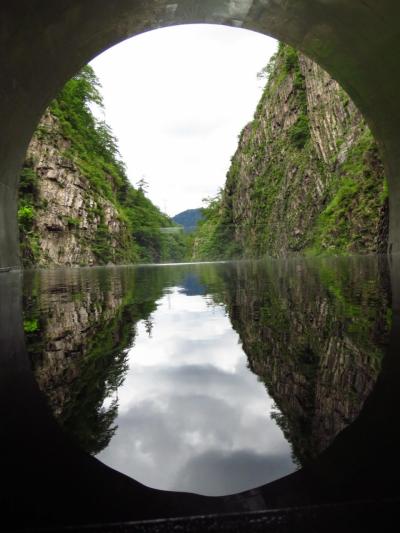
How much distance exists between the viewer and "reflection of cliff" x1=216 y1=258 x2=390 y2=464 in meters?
1.15

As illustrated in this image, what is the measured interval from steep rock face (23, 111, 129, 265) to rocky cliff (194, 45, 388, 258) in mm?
16789

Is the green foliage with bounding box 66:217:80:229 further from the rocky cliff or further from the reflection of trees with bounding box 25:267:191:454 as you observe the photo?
the reflection of trees with bounding box 25:267:191:454

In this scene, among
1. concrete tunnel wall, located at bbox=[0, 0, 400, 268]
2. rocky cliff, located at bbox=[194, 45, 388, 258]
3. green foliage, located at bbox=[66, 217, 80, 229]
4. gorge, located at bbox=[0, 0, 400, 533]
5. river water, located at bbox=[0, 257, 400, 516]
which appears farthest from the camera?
green foliage, located at bbox=[66, 217, 80, 229]

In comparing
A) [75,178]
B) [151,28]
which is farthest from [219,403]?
[75,178]

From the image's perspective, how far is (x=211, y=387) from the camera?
60.4 inches

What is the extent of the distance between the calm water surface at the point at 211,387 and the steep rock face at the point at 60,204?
89.4 ft

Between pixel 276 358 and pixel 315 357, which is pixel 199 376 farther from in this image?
pixel 315 357

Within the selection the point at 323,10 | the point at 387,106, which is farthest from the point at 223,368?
the point at 387,106

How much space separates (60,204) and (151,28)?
27425mm

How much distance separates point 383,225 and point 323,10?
14618 millimetres

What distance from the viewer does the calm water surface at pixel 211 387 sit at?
0.98 m

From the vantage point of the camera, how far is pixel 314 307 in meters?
3.24

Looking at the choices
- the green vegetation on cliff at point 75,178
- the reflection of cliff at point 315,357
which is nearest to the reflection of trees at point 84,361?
the reflection of cliff at point 315,357

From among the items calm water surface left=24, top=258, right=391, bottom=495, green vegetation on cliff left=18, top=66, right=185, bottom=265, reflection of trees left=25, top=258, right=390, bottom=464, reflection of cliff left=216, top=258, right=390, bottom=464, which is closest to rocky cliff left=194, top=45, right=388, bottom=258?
green vegetation on cliff left=18, top=66, right=185, bottom=265
